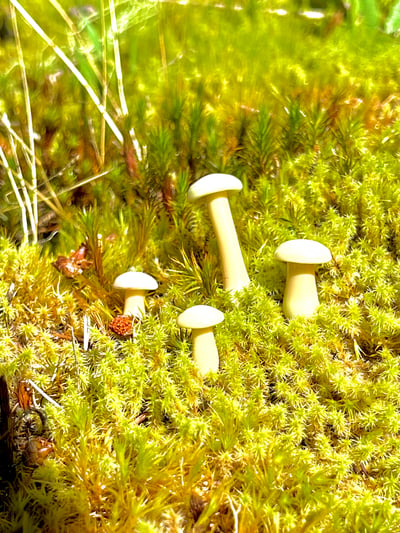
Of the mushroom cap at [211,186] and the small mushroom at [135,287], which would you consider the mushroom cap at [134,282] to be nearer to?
the small mushroom at [135,287]

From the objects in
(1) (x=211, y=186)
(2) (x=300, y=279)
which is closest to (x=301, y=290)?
(2) (x=300, y=279)

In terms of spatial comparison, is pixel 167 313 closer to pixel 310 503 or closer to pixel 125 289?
pixel 125 289

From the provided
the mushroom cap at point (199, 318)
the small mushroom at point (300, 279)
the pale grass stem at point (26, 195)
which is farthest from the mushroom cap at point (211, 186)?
the pale grass stem at point (26, 195)

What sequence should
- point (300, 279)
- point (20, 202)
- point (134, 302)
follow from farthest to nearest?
point (20, 202) → point (134, 302) → point (300, 279)

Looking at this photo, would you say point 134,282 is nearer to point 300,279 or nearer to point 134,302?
point 134,302

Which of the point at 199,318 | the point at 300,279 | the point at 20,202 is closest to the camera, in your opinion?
the point at 199,318

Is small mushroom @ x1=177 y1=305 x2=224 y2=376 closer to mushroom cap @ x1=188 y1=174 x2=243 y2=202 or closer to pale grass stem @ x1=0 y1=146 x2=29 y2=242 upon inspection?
mushroom cap @ x1=188 y1=174 x2=243 y2=202

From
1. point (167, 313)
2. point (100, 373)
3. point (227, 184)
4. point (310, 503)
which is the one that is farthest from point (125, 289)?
point (310, 503)
